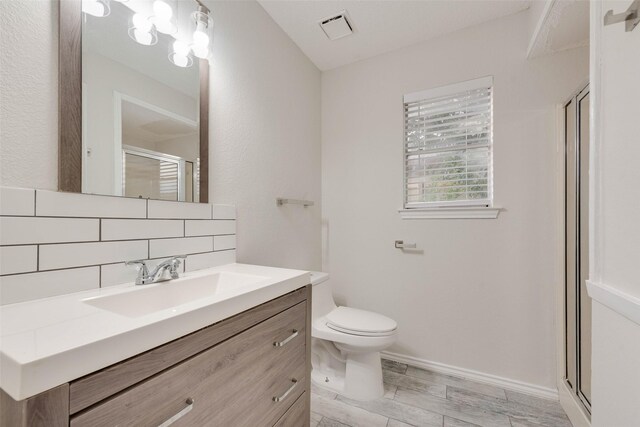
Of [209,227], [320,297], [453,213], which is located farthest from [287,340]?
[453,213]

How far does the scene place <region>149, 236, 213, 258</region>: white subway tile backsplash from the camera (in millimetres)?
1049

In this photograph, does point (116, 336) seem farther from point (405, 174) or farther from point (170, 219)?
point (405, 174)

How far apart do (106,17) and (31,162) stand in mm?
588

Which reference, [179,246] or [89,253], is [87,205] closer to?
[89,253]

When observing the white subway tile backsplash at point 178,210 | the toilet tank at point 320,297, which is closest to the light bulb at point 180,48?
the white subway tile backsplash at point 178,210

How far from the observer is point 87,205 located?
859mm

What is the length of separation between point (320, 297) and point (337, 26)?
1897mm

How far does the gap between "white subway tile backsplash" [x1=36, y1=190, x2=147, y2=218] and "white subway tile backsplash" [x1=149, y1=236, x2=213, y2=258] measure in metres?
0.13

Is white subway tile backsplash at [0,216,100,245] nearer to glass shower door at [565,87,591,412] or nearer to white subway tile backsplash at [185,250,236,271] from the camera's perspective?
white subway tile backsplash at [185,250,236,271]

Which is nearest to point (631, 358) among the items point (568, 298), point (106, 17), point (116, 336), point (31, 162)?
point (568, 298)

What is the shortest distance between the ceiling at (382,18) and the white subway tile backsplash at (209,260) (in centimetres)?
158

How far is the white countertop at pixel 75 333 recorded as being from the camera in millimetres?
399

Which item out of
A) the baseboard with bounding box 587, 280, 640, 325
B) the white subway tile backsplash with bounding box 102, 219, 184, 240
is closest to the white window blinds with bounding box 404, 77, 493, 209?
the baseboard with bounding box 587, 280, 640, 325

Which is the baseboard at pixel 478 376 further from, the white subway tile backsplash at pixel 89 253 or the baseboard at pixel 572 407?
the white subway tile backsplash at pixel 89 253
